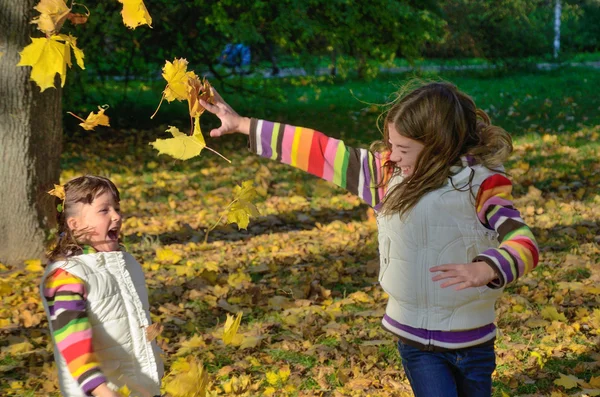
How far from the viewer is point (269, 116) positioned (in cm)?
1467

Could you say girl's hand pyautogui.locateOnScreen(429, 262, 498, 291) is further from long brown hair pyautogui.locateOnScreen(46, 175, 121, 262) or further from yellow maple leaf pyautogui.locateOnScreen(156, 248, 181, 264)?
yellow maple leaf pyautogui.locateOnScreen(156, 248, 181, 264)

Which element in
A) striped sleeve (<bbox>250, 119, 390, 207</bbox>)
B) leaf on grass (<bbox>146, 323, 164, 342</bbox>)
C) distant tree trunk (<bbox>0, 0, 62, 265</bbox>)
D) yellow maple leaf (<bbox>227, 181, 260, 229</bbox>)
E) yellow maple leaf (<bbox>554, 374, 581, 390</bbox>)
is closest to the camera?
leaf on grass (<bbox>146, 323, 164, 342</bbox>)

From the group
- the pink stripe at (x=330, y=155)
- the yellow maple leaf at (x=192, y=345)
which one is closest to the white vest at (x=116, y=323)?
the pink stripe at (x=330, y=155)

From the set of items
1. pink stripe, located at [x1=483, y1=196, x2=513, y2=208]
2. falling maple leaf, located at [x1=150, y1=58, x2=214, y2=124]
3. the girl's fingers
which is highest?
falling maple leaf, located at [x1=150, y1=58, x2=214, y2=124]

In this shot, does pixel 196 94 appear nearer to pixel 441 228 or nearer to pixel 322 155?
pixel 322 155

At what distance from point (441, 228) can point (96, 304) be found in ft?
3.27

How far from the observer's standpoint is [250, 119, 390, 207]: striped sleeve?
2.65 m

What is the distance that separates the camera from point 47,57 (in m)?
2.57

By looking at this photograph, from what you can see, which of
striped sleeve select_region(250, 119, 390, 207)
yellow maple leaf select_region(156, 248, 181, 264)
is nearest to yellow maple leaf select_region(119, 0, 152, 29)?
striped sleeve select_region(250, 119, 390, 207)

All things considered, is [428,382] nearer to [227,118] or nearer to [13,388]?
[227,118]

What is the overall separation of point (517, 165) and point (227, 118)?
23.2ft

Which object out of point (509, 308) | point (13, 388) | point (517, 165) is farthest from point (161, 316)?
point (517, 165)

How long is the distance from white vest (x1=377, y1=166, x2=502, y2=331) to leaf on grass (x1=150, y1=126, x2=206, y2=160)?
0.66m

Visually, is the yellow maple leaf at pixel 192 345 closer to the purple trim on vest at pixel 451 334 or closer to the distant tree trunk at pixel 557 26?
the purple trim on vest at pixel 451 334
